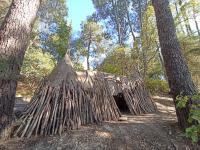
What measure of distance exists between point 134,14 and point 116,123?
16197 mm

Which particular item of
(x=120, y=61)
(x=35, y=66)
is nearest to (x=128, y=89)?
(x=120, y=61)

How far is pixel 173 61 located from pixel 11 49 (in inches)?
133

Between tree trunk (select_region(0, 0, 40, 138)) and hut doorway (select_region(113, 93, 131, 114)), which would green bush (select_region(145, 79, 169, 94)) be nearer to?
hut doorway (select_region(113, 93, 131, 114))

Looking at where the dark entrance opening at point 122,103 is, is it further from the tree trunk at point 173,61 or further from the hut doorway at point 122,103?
the tree trunk at point 173,61

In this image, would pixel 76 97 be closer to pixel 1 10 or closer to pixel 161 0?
pixel 161 0

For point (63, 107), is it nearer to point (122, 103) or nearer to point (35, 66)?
point (122, 103)

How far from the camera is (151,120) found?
6.00 meters

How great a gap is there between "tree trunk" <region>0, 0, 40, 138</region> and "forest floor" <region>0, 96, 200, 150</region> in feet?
1.84

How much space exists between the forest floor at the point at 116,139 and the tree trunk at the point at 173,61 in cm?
50

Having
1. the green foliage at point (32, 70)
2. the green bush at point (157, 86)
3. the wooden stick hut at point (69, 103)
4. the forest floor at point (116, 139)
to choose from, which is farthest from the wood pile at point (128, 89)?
the green foliage at point (32, 70)

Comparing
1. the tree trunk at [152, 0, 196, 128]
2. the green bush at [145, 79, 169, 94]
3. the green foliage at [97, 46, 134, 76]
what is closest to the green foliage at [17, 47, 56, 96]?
the green foliage at [97, 46, 134, 76]

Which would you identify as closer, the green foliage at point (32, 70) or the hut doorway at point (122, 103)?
the hut doorway at point (122, 103)

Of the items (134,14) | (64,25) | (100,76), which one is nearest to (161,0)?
(100,76)

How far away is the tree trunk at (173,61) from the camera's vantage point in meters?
5.28
